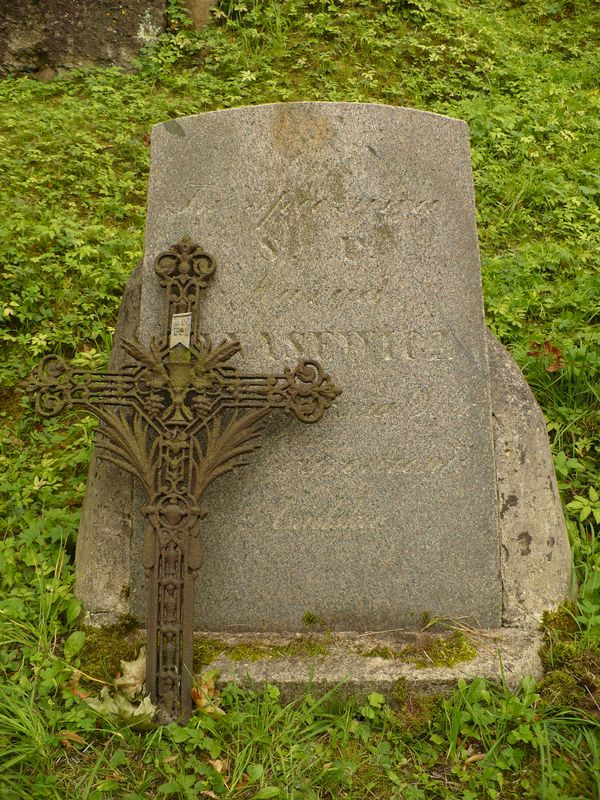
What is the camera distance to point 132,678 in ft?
7.65

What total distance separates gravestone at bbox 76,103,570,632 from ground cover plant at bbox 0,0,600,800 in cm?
34

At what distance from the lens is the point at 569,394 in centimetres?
358

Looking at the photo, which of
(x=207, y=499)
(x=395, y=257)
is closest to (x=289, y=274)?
(x=395, y=257)

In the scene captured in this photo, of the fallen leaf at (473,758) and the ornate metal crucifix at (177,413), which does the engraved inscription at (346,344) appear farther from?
the fallen leaf at (473,758)

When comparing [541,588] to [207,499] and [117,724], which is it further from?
[117,724]

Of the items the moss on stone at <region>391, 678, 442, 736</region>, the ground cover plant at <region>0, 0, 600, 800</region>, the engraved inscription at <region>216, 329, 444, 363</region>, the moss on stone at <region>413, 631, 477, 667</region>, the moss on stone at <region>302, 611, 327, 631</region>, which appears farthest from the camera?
the engraved inscription at <region>216, 329, 444, 363</region>

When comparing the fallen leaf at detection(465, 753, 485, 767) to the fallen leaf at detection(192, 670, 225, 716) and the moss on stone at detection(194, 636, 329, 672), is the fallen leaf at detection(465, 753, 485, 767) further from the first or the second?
the fallen leaf at detection(192, 670, 225, 716)

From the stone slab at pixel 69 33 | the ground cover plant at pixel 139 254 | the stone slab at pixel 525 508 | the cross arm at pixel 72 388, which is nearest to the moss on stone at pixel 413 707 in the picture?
the ground cover plant at pixel 139 254

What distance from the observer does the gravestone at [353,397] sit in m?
2.64

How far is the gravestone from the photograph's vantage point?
2643mm

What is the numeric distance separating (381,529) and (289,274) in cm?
102

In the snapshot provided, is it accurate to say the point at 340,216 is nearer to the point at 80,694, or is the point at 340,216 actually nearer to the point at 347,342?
the point at 347,342

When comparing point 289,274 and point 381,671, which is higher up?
point 289,274

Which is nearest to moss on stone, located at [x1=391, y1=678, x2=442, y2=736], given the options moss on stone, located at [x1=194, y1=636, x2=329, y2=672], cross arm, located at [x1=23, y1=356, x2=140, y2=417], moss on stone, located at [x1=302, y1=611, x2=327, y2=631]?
moss on stone, located at [x1=194, y1=636, x2=329, y2=672]
